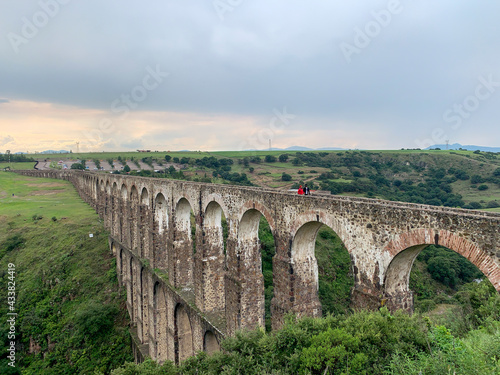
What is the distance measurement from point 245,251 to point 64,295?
918 inches

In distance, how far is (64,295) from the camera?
92.3ft

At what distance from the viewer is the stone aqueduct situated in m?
7.18

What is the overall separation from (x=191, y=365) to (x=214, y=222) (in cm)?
839

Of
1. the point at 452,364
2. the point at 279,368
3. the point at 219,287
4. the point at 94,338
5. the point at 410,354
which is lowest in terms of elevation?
the point at 94,338

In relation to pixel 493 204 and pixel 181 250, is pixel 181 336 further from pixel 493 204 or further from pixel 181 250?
pixel 493 204

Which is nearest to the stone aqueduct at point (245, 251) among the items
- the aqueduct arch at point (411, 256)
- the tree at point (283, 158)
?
the aqueduct arch at point (411, 256)

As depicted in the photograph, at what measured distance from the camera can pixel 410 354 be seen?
6488 millimetres

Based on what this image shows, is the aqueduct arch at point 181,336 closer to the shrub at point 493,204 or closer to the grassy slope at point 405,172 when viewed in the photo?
the shrub at point 493,204

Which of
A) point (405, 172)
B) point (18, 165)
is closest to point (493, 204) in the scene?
point (405, 172)

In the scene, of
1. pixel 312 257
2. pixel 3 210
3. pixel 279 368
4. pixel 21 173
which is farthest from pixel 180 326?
pixel 21 173

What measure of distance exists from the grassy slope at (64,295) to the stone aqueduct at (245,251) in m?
2.17

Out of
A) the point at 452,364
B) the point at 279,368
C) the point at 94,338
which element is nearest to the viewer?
the point at 452,364

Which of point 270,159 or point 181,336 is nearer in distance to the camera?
point 181,336

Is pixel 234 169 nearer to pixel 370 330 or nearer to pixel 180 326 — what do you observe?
pixel 180 326
